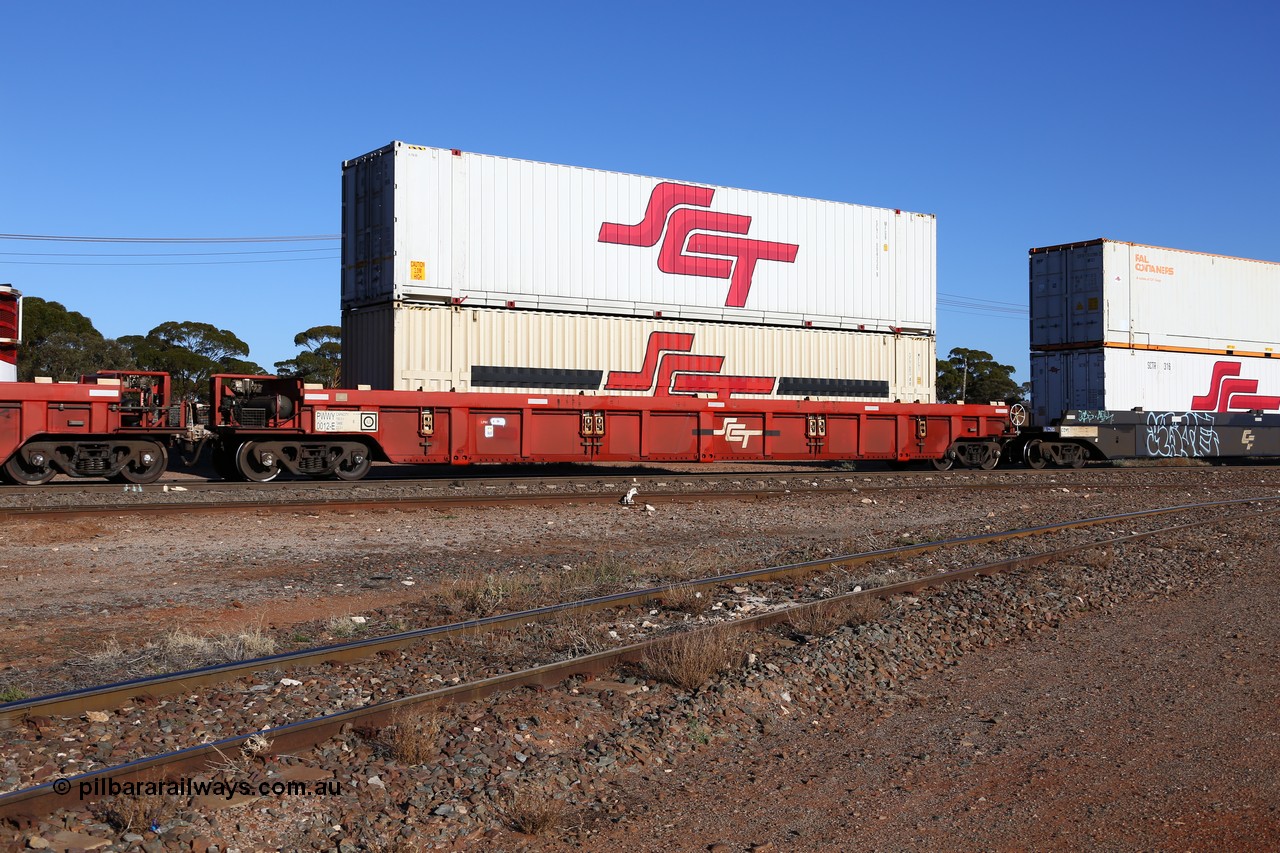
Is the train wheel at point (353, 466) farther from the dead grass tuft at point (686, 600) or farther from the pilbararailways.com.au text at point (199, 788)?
the pilbararailways.com.au text at point (199, 788)

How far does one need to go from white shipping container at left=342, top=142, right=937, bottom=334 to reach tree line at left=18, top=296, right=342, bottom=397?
76.9 ft

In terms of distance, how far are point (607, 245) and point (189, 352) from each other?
129 ft

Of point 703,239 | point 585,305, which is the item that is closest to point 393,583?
point 585,305

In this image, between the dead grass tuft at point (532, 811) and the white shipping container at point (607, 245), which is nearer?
the dead grass tuft at point (532, 811)

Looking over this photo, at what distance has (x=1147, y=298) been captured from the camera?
24.0 metres

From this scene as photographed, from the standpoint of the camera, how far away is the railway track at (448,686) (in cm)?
408

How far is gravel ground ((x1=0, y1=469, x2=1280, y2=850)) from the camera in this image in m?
3.95

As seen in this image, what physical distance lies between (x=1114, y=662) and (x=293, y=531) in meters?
8.78

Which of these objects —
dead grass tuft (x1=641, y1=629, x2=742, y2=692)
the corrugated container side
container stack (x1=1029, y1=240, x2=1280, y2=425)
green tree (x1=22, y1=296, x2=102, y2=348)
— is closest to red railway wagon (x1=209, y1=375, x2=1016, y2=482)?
the corrugated container side

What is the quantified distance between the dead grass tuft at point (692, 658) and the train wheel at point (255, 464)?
449 inches

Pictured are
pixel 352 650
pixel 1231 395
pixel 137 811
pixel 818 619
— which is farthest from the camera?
pixel 1231 395

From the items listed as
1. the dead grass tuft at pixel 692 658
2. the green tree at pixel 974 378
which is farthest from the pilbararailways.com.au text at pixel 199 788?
the green tree at pixel 974 378

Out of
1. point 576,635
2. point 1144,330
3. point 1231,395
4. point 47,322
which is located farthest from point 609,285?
point 47,322

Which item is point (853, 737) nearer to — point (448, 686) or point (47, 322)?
point (448, 686)
